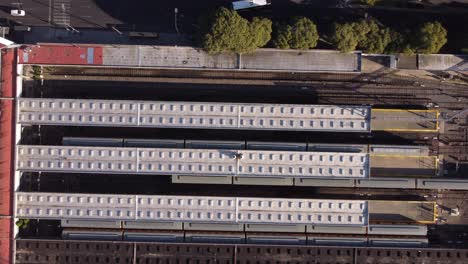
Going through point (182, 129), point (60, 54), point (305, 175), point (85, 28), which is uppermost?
point (85, 28)

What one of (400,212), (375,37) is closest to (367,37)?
(375,37)

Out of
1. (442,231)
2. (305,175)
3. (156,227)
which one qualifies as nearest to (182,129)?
(156,227)

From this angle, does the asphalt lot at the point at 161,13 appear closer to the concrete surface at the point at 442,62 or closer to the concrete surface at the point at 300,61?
the concrete surface at the point at 300,61

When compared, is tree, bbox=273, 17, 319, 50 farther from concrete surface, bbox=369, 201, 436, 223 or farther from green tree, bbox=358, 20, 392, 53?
concrete surface, bbox=369, 201, 436, 223

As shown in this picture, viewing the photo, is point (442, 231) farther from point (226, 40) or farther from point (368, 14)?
point (226, 40)

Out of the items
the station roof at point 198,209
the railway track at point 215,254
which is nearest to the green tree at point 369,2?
the station roof at point 198,209

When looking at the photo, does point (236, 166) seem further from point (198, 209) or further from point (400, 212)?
point (400, 212)
